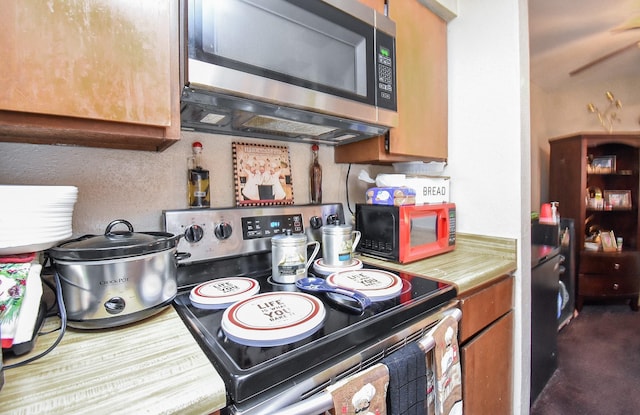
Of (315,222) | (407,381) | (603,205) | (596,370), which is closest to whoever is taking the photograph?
(407,381)

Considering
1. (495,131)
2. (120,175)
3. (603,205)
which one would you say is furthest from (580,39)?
(120,175)

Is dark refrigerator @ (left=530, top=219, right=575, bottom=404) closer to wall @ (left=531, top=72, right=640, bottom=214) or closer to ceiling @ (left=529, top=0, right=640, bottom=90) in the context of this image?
ceiling @ (left=529, top=0, right=640, bottom=90)

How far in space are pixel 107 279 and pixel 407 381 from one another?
0.68 metres

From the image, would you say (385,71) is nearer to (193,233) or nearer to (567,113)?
(193,233)

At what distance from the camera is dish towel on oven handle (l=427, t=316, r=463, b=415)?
73 centimetres

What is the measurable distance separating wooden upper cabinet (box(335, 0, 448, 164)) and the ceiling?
109 cm

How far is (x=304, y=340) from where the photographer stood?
0.55 metres

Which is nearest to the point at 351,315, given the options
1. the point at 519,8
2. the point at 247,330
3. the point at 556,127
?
the point at 247,330

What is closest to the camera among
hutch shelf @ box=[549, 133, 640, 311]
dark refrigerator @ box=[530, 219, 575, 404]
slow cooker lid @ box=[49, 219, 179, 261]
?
slow cooker lid @ box=[49, 219, 179, 261]

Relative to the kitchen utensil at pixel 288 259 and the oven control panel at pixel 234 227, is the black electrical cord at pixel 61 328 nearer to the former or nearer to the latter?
the oven control panel at pixel 234 227

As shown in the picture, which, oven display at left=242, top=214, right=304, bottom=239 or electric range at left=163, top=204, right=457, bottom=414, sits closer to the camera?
electric range at left=163, top=204, right=457, bottom=414

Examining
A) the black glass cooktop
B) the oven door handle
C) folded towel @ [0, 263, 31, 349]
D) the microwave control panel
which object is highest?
the microwave control panel

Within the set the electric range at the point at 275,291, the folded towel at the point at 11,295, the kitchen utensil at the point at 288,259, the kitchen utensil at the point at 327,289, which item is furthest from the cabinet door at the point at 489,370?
the folded towel at the point at 11,295

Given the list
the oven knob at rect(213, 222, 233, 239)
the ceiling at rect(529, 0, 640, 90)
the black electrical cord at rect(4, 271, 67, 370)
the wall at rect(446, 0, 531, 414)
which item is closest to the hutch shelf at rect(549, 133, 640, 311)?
the ceiling at rect(529, 0, 640, 90)
